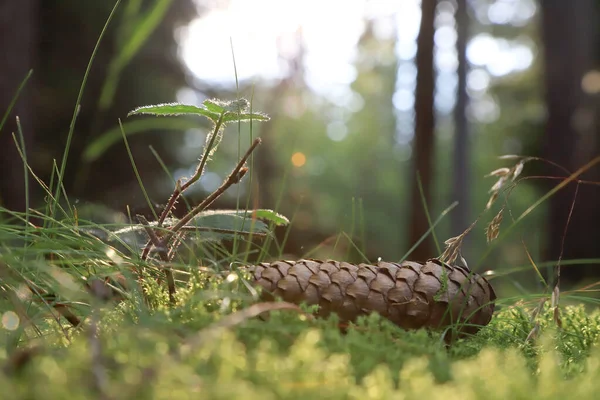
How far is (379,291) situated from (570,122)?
7278 mm

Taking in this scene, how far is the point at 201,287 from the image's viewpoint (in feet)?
2.87

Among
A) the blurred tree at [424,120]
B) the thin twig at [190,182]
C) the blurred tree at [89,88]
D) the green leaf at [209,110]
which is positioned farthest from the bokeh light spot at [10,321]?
the blurred tree at [89,88]

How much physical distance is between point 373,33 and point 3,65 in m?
7.10

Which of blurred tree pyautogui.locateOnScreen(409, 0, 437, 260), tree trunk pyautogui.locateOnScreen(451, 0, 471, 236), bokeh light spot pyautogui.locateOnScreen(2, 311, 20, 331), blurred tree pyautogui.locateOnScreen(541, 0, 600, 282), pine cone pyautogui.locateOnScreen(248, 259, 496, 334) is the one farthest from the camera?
tree trunk pyautogui.locateOnScreen(451, 0, 471, 236)

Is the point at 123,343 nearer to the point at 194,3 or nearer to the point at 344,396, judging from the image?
the point at 344,396

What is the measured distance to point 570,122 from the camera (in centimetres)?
724

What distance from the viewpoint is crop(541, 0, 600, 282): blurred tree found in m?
6.95

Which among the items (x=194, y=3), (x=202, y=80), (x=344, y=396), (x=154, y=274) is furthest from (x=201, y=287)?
(x=194, y=3)

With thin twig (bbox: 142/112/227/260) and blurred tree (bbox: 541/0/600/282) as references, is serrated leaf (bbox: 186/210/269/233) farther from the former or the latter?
blurred tree (bbox: 541/0/600/282)

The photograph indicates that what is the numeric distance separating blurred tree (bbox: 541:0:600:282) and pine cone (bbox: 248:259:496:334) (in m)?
6.30

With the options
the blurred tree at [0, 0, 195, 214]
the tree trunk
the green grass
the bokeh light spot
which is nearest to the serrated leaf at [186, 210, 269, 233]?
the green grass

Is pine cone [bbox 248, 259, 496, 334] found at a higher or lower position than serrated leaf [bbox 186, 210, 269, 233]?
lower

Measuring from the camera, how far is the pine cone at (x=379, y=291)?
93 cm

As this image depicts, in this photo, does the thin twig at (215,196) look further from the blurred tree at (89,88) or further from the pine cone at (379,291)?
the blurred tree at (89,88)
